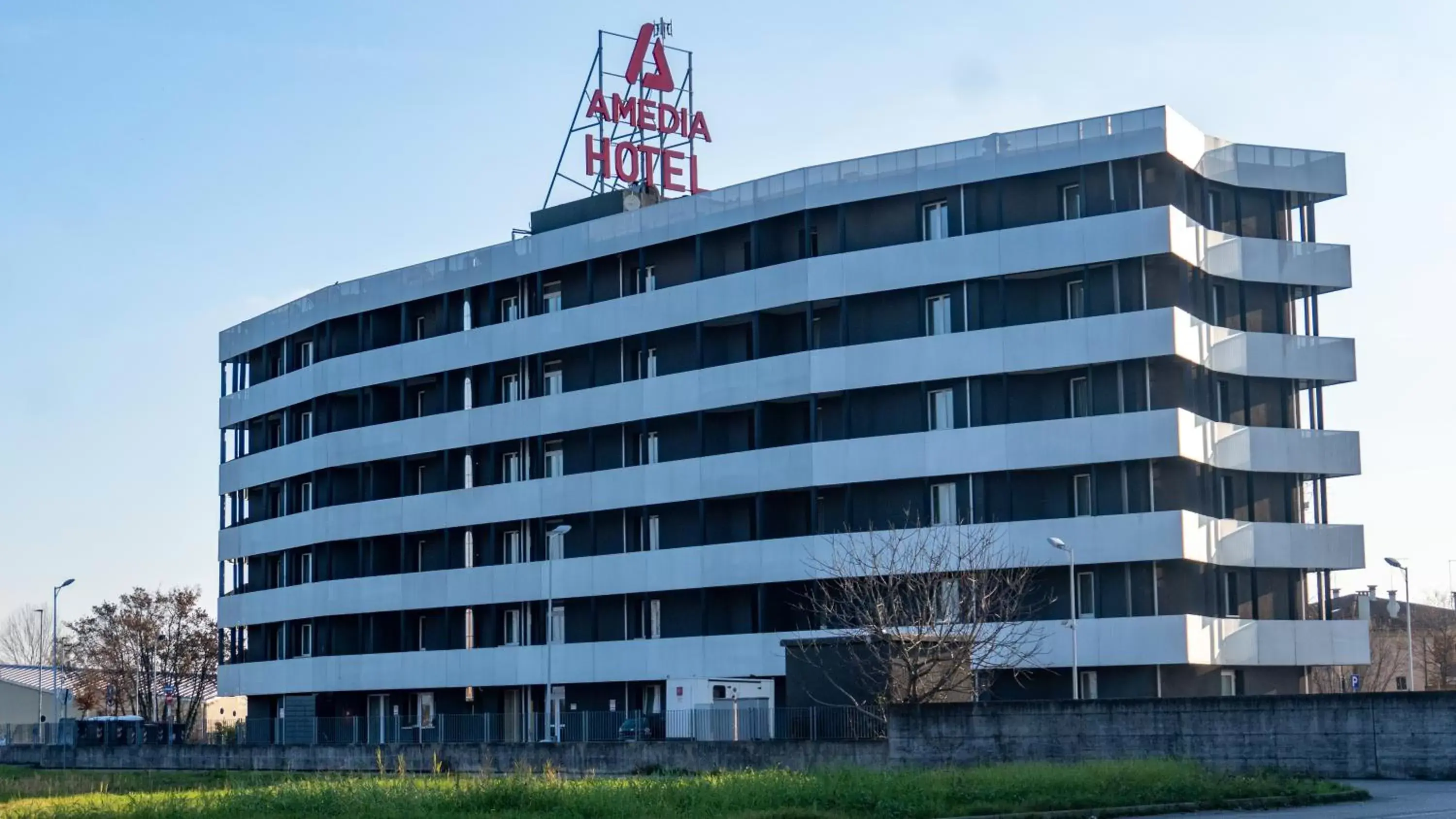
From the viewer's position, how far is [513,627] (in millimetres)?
79250

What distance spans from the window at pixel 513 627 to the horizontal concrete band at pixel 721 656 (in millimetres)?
1306

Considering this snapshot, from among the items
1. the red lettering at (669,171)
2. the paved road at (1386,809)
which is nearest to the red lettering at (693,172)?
the red lettering at (669,171)

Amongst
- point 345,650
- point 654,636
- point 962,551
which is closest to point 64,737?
point 345,650

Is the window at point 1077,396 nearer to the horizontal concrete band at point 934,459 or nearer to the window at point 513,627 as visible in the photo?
the horizontal concrete band at point 934,459

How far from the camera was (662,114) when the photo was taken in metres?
82.7

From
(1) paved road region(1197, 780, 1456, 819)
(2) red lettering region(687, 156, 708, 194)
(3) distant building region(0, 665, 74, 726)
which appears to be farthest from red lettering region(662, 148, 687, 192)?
Result: (3) distant building region(0, 665, 74, 726)

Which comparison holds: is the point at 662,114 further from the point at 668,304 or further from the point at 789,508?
the point at 789,508

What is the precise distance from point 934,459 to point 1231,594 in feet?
35.8

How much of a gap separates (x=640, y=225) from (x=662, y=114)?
365 inches

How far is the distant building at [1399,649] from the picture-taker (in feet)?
364

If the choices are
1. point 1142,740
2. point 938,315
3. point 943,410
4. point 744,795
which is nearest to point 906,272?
point 938,315

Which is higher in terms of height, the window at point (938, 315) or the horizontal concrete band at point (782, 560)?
the window at point (938, 315)

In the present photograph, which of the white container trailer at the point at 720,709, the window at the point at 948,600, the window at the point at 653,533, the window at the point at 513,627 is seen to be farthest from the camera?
the window at the point at 513,627

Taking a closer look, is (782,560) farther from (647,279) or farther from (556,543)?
(647,279)
